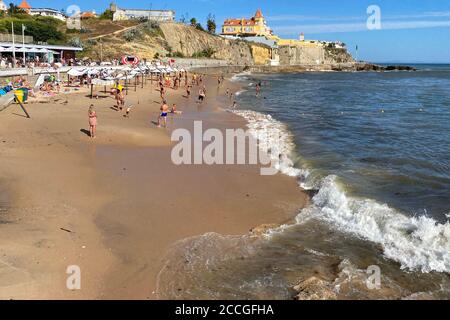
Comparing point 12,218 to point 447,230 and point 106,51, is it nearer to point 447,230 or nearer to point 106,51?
point 447,230

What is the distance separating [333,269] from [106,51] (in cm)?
6862

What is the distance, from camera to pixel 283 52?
452 ft

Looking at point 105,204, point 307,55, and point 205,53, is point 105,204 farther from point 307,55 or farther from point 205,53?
point 307,55

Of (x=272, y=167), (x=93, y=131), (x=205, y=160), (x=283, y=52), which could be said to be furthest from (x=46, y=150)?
(x=283, y=52)

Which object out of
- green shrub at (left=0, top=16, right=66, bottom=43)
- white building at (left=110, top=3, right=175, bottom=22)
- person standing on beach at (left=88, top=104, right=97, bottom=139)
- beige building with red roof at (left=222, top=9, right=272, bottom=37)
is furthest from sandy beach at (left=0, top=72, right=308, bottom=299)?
beige building with red roof at (left=222, top=9, right=272, bottom=37)

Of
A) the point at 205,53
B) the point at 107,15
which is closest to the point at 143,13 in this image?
the point at 107,15

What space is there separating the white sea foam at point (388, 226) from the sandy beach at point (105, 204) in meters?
0.85

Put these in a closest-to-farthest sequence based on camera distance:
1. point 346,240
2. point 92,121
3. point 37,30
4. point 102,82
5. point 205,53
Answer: point 346,240 → point 92,121 → point 102,82 → point 37,30 → point 205,53

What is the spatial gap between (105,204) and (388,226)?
22.6ft

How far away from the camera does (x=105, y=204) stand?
1080cm

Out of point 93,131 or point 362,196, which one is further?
point 93,131

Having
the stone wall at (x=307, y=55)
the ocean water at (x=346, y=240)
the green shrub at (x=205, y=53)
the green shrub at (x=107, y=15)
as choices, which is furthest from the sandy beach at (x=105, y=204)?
the stone wall at (x=307, y=55)

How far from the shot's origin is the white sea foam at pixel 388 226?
861cm

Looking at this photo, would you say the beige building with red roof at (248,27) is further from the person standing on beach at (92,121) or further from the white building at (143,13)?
the person standing on beach at (92,121)
